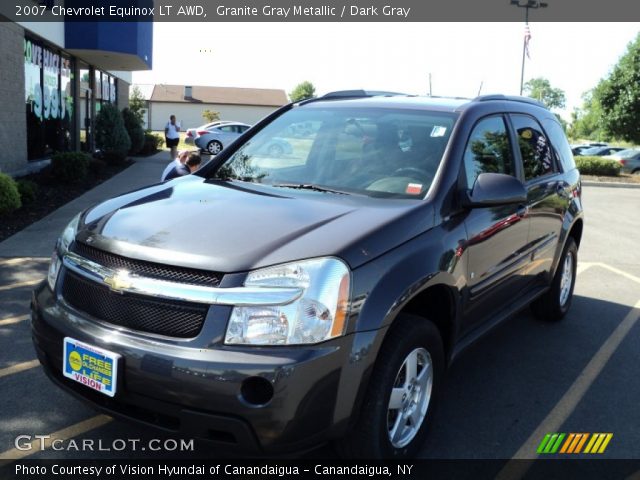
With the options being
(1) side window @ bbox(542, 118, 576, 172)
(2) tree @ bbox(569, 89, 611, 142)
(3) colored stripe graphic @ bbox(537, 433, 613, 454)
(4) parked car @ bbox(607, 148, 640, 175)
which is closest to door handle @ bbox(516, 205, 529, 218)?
(1) side window @ bbox(542, 118, 576, 172)

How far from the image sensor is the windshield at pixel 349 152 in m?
3.63

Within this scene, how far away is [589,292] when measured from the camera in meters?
6.98

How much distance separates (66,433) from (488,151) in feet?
9.94

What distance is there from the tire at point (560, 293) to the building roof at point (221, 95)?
70.9 m

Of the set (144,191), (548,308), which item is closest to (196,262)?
(144,191)

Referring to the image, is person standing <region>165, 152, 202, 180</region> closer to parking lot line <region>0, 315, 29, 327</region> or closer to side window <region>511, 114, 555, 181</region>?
parking lot line <region>0, 315, 29, 327</region>

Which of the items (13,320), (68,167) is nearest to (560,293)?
(13,320)

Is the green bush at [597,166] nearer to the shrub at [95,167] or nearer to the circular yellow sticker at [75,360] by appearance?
the shrub at [95,167]

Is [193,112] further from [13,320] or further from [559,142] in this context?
[559,142]

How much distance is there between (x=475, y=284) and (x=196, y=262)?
176cm

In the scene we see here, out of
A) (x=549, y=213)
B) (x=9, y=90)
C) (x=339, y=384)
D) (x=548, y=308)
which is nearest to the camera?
(x=339, y=384)

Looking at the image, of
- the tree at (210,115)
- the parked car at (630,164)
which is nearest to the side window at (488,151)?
the parked car at (630,164)

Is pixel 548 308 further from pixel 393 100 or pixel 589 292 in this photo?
pixel 393 100

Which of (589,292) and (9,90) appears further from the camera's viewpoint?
(9,90)
